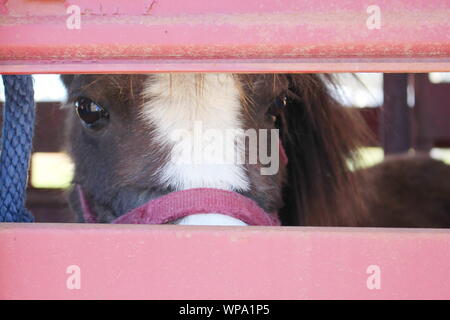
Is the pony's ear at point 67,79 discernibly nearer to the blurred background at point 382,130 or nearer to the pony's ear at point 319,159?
the blurred background at point 382,130

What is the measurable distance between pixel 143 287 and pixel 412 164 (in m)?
2.24

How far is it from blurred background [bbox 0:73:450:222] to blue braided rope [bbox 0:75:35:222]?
2.61 ft

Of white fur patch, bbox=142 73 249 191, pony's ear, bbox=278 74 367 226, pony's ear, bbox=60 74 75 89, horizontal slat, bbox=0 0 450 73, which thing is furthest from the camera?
pony's ear, bbox=278 74 367 226

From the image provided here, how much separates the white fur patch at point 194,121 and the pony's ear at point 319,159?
1.60 ft

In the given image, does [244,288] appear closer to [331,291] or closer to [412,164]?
[331,291]

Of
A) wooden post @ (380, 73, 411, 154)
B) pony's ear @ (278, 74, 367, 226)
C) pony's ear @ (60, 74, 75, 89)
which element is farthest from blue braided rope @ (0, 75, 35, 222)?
wooden post @ (380, 73, 411, 154)

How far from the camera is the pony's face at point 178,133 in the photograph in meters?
0.85

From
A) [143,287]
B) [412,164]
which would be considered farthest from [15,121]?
[412,164]

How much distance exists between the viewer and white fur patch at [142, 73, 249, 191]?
2.74ft

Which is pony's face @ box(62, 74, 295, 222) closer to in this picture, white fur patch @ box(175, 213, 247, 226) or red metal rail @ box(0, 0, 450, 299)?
white fur patch @ box(175, 213, 247, 226)

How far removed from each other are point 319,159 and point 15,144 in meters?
0.96

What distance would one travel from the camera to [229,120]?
2.95ft

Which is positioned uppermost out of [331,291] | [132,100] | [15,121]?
[132,100]

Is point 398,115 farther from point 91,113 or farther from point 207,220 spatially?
point 207,220
